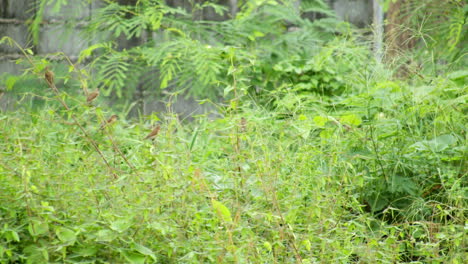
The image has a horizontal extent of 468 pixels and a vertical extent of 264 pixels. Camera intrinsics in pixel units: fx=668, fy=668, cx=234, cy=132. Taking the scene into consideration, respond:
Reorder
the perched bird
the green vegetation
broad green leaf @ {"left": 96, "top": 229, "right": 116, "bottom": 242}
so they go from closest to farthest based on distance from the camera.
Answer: broad green leaf @ {"left": 96, "top": 229, "right": 116, "bottom": 242}
the green vegetation
the perched bird

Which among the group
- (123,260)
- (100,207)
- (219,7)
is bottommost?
(123,260)

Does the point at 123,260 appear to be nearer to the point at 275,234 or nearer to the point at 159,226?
the point at 159,226

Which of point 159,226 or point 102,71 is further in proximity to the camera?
point 102,71

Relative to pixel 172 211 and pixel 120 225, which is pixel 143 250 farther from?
pixel 172 211

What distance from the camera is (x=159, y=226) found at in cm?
229

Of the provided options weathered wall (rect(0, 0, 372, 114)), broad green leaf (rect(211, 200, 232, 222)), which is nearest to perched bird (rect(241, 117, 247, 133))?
broad green leaf (rect(211, 200, 232, 222))

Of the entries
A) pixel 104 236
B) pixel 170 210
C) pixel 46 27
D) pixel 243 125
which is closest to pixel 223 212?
pixel 170 210

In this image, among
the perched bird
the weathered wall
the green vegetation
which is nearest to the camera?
the green vegetation

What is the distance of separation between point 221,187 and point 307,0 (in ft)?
13.0

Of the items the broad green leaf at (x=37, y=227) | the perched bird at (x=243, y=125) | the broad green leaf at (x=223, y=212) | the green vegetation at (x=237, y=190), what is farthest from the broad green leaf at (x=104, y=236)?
the perched bird at (x=243, y=125)

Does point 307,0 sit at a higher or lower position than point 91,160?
higher

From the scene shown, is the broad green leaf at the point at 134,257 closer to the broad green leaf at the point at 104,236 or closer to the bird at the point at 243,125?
the broad green leaf at the point at 104,236

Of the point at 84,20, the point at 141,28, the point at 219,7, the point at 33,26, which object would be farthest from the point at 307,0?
the point at 33,26

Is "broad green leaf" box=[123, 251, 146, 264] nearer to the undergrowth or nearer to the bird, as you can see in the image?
the undergrowth
